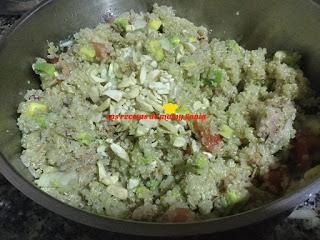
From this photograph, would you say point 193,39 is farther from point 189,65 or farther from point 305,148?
point 305,148

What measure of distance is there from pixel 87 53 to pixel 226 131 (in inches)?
16.1

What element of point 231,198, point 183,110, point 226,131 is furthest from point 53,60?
point 231,198

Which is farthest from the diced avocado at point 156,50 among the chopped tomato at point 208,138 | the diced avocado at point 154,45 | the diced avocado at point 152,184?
the diced avocado at point 152,184

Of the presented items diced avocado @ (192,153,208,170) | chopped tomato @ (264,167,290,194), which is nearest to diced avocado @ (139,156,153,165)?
diced avocado @ (192,153,208,170)

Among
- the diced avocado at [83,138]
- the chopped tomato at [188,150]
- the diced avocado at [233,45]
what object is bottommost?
the diced avocado at [83,138]

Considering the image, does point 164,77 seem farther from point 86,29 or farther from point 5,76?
point 5,76

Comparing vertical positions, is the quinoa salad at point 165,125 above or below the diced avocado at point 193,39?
below

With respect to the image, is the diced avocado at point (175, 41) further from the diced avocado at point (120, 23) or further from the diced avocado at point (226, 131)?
the diced avocado at point (226, 131)

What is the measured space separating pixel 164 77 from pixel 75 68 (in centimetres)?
23

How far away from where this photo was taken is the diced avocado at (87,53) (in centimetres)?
112

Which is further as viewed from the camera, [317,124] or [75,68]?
[75,68]

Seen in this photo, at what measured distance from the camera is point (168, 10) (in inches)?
47.9

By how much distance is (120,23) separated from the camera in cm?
118

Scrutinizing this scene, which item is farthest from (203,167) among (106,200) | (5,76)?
(5,76)
